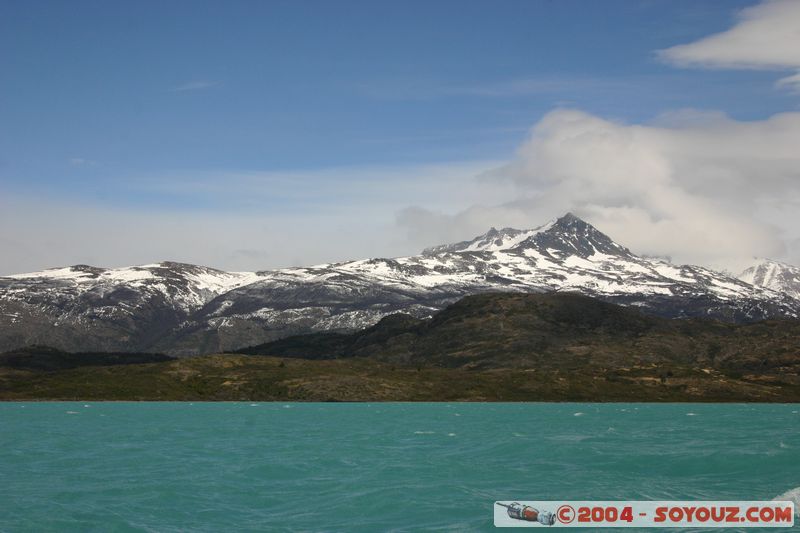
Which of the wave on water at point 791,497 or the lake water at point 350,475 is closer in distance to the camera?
the lake water at point 350,475

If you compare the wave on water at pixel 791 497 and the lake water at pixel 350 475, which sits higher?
the wave on water at pixel 791 497

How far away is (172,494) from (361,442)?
60.2 m

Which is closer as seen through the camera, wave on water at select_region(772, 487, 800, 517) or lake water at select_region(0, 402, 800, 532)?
lake water at select_region(0, 402, 800, 532)

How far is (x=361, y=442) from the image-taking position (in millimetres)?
134750

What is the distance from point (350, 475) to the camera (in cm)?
8950

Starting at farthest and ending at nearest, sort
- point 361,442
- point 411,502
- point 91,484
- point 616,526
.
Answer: point 361,442 < point 91,484 < point 411,502 < point 616,526

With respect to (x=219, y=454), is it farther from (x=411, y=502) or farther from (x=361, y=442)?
(x=411, y=502)

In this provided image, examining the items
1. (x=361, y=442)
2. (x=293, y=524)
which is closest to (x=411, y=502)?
(x=293, y=524)

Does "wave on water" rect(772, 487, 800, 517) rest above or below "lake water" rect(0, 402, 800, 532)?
above

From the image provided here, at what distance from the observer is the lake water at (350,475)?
2589 inches

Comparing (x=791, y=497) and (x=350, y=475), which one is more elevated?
(x=791, y=497)

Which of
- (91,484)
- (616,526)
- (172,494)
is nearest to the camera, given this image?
(616,526)

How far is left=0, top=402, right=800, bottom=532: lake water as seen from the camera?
65750 mm

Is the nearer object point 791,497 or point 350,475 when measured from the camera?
point 791,497
